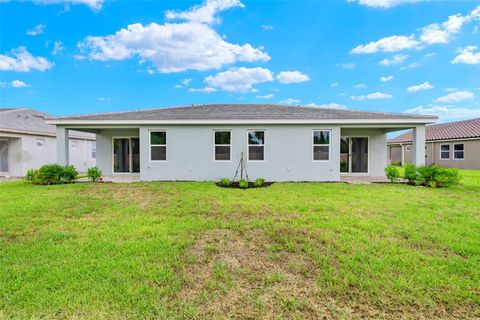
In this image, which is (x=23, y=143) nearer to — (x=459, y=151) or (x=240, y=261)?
(x=240, y=261)

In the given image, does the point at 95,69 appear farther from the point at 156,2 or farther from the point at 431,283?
the point at 431,283

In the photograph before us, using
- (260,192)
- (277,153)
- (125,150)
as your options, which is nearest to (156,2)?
(125,150)

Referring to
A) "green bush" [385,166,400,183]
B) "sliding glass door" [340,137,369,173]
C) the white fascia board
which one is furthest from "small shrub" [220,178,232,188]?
"sliding glass door" [340,137,369,173]

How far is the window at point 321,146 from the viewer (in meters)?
11.0

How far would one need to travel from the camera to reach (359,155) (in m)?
13.3

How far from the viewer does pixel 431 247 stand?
379 centimetres

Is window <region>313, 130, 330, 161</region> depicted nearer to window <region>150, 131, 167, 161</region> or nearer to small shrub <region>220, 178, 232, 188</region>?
small shrub <region>220, 178, 232, 188</region>

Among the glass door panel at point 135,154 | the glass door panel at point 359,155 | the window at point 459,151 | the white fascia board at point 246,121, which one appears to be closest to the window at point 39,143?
the white fascia board at point 246,121

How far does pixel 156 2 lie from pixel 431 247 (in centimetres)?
1342

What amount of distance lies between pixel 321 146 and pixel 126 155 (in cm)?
1054

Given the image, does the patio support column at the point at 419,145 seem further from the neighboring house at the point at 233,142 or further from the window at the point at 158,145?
the window at the point at 158,145

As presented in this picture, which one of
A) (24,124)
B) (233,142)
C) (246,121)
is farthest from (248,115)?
(24,124)

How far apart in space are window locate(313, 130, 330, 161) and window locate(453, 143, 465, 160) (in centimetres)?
1682

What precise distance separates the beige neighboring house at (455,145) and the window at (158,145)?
75.6 feet
